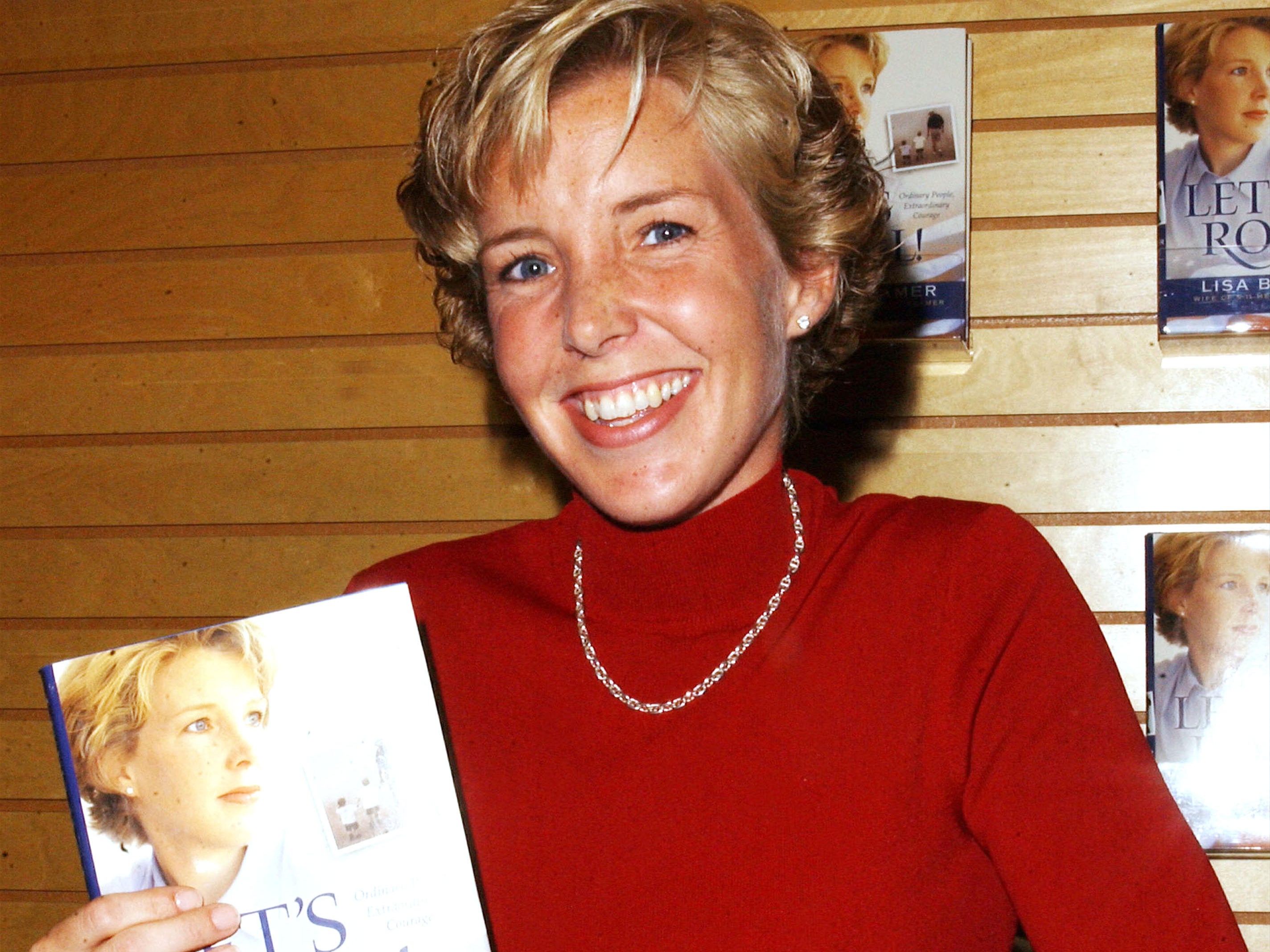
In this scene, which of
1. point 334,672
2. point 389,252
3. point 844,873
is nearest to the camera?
point 334,672

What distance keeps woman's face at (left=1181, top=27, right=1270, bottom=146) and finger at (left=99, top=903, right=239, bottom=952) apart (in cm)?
193

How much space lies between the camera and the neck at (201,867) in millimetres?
1011

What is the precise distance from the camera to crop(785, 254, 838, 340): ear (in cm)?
138

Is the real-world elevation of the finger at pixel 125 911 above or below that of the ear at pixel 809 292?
below

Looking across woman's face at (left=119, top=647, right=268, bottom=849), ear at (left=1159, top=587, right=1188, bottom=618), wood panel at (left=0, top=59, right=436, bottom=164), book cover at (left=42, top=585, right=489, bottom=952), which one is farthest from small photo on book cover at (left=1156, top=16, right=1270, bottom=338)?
woman's face at (left=119, top=647, right=268, bottom=849)

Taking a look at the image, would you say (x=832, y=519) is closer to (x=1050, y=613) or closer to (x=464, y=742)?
(x=1050, y=613)

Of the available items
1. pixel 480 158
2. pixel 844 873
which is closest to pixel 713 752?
pixel 844 873

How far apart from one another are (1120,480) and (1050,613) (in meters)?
1.04

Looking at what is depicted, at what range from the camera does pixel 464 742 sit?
132 centimetres

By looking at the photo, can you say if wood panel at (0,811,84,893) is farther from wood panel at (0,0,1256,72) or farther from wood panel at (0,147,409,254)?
wood panel at (0,0,1256,72)

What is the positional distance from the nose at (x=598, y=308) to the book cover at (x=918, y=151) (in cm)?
105

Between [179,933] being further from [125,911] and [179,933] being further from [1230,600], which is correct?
[1230,600]

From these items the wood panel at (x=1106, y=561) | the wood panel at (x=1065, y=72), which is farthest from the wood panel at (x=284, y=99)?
the wood panel at (x=1106, y=561)

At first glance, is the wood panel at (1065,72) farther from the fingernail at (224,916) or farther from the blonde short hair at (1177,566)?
the fingernail at (224,916)
